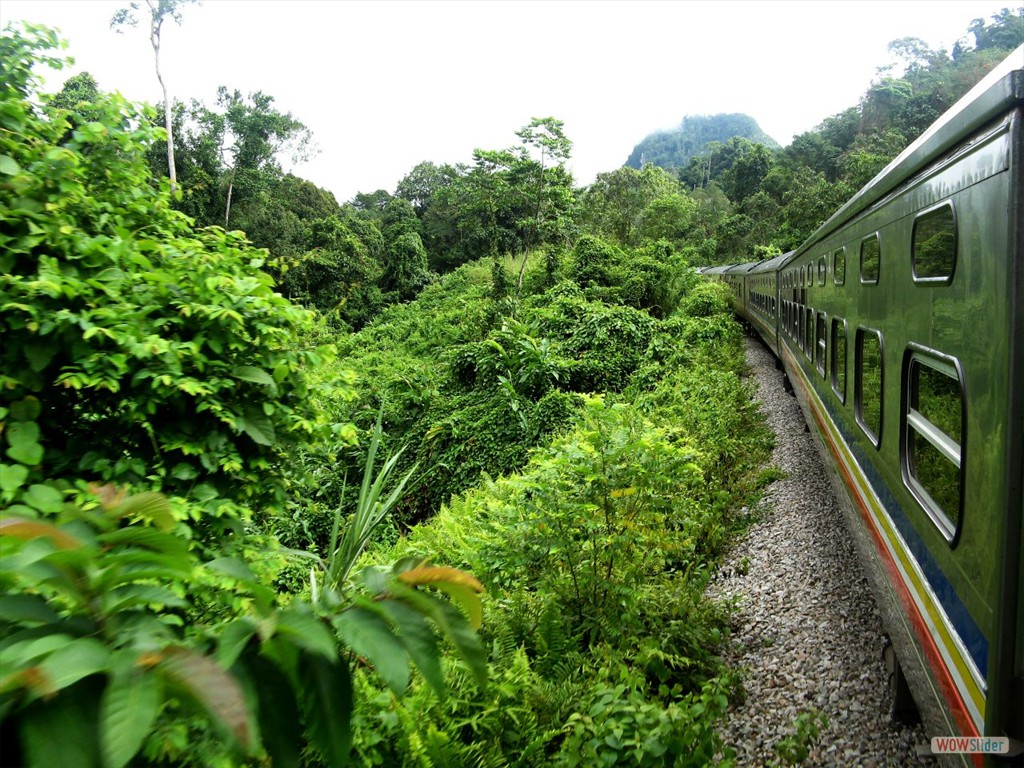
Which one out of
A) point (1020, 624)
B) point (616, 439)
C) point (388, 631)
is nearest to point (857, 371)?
point (616, 439)

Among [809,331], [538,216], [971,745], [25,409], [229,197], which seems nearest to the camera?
[971,745]

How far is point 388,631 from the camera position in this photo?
905 mm

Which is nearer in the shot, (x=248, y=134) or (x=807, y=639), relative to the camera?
(x=807, y=639)

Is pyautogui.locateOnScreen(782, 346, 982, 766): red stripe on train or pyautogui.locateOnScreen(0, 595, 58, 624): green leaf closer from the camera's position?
pyautogui.locateOnScreen(0, 595, 58, 624): green leaf

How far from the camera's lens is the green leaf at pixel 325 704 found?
0.88 metres

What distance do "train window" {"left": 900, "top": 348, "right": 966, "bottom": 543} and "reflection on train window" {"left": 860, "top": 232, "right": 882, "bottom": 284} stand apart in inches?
41.4

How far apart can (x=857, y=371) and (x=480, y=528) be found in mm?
3416

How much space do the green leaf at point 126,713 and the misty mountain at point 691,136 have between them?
149 m

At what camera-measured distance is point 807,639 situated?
4184 millimetres

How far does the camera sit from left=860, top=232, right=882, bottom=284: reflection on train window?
3.93 m

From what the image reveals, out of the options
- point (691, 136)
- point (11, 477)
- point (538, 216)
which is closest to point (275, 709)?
point (11, 477)

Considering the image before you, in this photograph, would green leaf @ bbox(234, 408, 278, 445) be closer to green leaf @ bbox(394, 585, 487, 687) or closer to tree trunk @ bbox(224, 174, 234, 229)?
green leaf @ bbox(394, 585, 487, 687)

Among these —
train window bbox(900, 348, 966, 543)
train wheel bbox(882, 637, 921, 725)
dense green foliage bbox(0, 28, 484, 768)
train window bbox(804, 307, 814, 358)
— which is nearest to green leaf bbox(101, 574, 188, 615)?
dense green foliage bbox(0, 28, 484, 768)

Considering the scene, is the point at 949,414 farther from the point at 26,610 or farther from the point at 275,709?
the point at 26,610
